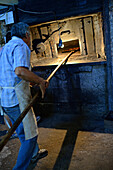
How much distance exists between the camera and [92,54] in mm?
4613

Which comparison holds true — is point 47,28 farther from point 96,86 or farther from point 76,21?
point 96,86

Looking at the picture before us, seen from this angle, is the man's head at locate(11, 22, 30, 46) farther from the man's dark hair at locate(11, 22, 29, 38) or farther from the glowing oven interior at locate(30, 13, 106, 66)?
the glowing oven interior at locate(30, 13, 106, 66)

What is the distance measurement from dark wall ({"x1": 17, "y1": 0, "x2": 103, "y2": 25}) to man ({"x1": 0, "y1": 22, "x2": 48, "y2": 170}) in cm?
196

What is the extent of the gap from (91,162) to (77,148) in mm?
503

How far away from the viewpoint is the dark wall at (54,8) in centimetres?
395

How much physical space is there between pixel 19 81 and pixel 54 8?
8.72ft

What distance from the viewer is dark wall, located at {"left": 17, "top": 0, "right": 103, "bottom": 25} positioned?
155 inches

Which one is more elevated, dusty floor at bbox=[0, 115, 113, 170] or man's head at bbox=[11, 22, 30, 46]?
man's head at bbox=[11, 22, 30, 46]

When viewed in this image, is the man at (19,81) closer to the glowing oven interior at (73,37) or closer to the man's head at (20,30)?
the man's head at (20,30)

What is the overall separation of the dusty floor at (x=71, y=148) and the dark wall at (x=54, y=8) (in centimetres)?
291

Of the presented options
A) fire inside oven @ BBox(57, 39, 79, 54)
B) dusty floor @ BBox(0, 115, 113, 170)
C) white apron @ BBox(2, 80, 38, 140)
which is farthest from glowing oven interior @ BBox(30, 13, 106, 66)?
white apron @ BBox(2, 80, 38, 140)

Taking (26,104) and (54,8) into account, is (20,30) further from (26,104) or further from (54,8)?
(54,8)

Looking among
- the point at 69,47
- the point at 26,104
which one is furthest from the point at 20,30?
the point at 69,47

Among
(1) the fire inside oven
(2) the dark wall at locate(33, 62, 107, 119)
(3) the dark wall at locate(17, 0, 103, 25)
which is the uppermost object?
(3) the dark wall at locate(17, 0, 103, 25)
